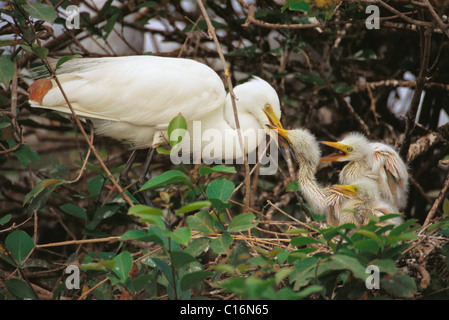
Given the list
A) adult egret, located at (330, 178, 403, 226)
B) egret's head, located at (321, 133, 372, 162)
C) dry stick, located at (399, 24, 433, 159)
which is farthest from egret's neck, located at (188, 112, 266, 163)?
dry stick, located at (399, 24, 433, 159)

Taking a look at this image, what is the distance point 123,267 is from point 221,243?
0.26 m

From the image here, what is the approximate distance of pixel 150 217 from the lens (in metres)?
0.99

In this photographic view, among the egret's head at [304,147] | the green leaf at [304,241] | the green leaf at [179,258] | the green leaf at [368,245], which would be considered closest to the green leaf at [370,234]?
the green leaf at [368,245]

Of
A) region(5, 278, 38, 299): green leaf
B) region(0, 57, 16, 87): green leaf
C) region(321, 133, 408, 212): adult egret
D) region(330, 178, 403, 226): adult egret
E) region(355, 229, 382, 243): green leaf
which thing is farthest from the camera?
region(321, 133, 408, 212): adult egret

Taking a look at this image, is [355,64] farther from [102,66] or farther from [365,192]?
[102,66]

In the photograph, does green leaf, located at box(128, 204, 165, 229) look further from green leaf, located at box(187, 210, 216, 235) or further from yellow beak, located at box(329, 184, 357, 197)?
yellow beak, located at box(329, 184, 357, 197)

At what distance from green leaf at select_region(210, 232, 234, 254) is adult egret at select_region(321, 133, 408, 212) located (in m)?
0.73

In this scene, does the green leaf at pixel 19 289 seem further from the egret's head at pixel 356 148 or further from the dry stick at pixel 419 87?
the dry stick at pixel 419 87

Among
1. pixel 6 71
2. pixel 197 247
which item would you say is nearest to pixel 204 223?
pixel 197 247

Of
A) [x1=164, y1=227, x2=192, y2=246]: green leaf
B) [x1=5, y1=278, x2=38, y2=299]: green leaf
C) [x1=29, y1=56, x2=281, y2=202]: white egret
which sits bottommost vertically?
[x1=5, y1=278, x2=38, y2=299]: green leaf

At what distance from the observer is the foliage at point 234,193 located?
3.55ft

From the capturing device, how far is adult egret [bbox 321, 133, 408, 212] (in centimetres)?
171

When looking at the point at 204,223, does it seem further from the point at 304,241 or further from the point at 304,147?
the point at 304,147

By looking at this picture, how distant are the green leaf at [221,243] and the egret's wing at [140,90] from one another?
729 millimetres
